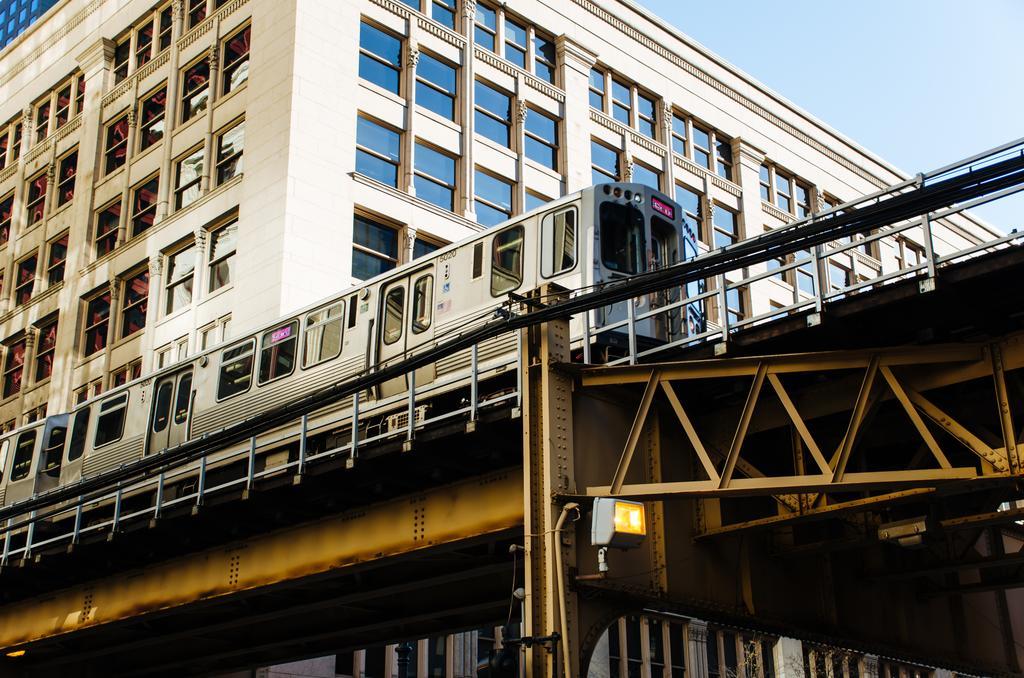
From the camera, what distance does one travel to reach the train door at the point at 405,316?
22.2 m

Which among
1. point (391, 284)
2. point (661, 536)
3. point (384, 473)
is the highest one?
point (391, 284)

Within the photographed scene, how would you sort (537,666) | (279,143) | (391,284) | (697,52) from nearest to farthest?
(537,666)
(391,284)
(279,143)
(697,52)

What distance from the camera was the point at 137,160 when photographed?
4500cm

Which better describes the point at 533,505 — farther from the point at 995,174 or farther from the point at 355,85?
the point at 355,85

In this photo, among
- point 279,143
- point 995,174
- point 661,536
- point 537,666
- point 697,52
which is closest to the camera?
point 995,174

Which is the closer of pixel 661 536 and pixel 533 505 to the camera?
pixel 533 505

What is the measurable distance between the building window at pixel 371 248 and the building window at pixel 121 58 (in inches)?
628

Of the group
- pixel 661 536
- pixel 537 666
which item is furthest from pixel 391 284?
pixel 537 666

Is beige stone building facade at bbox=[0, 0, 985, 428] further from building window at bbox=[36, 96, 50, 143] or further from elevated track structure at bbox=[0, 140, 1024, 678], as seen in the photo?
elevated track structure at bbox=[0, 140, 1024, 678]

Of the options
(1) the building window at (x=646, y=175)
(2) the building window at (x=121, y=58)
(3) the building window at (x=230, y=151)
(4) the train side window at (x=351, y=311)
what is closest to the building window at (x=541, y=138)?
(1) the building window at (x=646, y=175)

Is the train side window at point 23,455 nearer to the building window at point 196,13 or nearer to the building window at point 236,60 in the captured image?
the building window at point 236,60

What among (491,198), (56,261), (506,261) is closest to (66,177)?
(56,261)

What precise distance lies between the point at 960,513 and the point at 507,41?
3104cm

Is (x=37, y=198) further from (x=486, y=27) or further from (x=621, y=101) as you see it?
(x=621, y=101)
